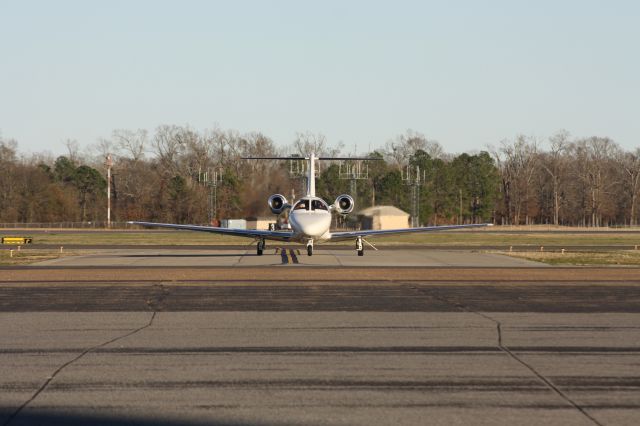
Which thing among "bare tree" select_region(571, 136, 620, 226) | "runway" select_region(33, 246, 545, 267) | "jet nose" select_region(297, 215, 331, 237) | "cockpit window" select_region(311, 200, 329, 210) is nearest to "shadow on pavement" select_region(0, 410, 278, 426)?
"runway" select_region(33, 246, 545, 267)

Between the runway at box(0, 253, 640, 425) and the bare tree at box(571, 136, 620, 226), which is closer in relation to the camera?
the runway at box(0, 253, 640, 425)

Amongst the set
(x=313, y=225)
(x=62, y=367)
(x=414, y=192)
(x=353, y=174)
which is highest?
(x=353, y=174)

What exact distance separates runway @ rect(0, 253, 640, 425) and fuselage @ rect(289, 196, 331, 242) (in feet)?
43.3

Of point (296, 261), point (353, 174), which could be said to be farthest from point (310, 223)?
point (353, 174)

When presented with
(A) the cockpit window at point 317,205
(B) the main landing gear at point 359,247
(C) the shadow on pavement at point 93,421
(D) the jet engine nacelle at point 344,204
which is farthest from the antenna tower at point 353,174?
(C) the shadow on pavement at point 93,421

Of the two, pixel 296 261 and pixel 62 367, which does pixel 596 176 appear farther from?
pixel 62 367

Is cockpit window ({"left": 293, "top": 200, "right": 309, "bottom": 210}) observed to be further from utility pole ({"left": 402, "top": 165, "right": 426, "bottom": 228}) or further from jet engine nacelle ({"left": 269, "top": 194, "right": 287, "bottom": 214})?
utility pole ({"left": 402, "top": 165, "right": 426, "bottom": 228})

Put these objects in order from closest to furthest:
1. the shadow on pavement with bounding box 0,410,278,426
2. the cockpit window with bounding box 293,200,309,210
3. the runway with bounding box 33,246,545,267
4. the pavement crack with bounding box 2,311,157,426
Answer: the shadow on pavement with bounding box 0,410,278,426 < the pavement crack with bounding box 2,311,157,426 < the runway with bounding box 33,246,545,267 < the cockpit window with bounding box 293,200,309,210

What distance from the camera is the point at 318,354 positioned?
11.6 meters

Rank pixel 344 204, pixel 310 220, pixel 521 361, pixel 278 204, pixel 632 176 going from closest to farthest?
pixel 521 361
pixel 310 220
pixel 278 204
pixel 344 204
pixel 632 176

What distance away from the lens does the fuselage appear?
1410 inches

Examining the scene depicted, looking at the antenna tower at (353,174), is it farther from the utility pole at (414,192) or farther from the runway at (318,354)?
the runway at (318,354)

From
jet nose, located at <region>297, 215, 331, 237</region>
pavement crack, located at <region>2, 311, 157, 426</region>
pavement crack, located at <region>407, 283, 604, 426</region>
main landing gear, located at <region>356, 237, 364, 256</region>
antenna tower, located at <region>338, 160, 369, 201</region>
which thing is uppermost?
antenna tower, located at <region>338, 160, 369, 201</region>

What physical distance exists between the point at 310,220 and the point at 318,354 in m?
24.3
